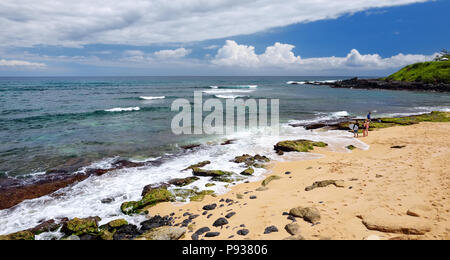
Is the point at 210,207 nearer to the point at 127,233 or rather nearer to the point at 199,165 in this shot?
the point at 127,233

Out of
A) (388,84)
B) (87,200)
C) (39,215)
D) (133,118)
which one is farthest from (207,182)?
(388,84)

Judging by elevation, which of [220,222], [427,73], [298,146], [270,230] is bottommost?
[220,222]

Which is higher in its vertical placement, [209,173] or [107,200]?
[209,173]

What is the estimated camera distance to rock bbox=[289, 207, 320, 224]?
6635 mm

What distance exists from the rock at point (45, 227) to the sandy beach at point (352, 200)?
315 centimetres

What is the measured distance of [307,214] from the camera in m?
6.86

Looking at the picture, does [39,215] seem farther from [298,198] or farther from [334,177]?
[334,177]

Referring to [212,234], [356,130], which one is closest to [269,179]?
[212,234]

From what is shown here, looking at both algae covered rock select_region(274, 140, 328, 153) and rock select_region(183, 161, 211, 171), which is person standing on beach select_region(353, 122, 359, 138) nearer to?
algae covered rock select_region(274, 140, 328, 153)

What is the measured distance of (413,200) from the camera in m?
7.22

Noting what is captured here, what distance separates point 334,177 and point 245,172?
4.07 meters

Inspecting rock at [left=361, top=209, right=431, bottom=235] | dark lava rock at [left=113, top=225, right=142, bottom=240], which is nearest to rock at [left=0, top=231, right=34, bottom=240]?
dark lava rock at [left=113, top=225, right=142, bottom=240]

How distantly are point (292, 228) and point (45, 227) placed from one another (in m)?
8.10

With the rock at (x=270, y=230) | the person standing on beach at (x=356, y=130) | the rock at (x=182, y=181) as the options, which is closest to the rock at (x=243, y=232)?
the rock at (x=270, y=230)
